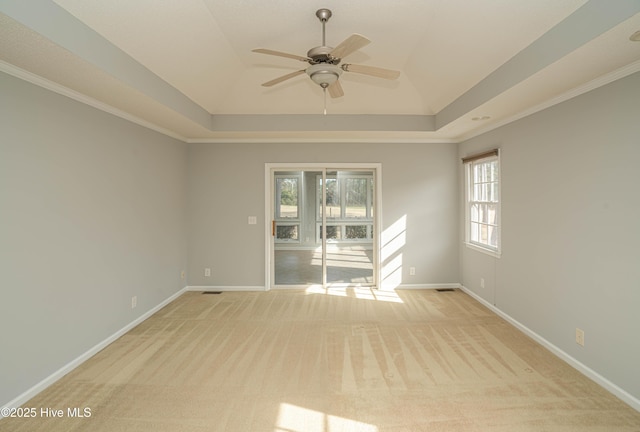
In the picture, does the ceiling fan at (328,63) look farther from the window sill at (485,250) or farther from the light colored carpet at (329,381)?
the window sill at (485,250)

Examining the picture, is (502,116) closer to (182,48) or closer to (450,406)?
(450,406)

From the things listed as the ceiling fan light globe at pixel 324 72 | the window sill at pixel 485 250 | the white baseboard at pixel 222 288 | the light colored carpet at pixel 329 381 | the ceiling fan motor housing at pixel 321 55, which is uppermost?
the ceiling fan motor housing at pixel 321 55

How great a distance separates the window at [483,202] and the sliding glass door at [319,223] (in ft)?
4.88

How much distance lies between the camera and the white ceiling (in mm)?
2117

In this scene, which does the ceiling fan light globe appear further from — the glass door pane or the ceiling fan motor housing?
the glass door pane

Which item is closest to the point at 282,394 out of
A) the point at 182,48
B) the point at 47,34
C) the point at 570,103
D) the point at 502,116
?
the point at 47,34

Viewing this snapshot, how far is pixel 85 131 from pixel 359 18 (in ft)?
8.87

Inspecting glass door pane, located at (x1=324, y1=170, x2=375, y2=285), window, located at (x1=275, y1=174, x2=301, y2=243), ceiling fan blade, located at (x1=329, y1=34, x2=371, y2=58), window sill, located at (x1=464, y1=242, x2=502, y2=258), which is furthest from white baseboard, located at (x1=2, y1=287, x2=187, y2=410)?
window sill, located at (x1=464, y1=242, x2=502, y2=258)

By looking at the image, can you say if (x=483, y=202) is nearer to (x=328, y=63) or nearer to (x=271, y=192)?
(x=271, y=192)

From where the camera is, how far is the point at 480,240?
482 cm

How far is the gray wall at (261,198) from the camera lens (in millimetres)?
5258

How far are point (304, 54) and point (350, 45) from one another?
1.50 meters

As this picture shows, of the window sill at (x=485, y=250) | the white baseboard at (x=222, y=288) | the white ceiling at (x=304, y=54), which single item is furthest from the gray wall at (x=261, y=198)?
the white ceiling at (x=304, y=54)

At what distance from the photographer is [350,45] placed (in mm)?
2125
